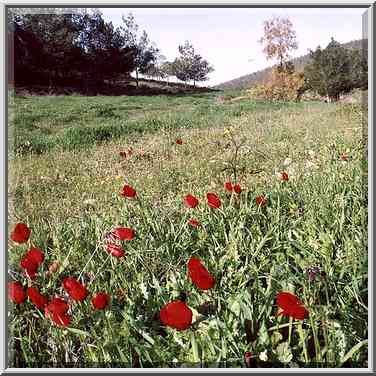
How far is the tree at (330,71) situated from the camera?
2279mm

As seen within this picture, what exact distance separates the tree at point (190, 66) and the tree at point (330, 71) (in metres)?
0.52

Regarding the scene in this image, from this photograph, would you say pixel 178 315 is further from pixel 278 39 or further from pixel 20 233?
pixel 278 39

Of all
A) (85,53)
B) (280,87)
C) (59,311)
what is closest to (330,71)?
(280,87)

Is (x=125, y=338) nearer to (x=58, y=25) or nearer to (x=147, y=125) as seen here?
(x=147, y=125)

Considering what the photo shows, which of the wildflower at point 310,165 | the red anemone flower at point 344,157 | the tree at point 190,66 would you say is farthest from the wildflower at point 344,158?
the tree at point 190,66

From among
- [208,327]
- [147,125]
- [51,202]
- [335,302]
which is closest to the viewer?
[208,327]

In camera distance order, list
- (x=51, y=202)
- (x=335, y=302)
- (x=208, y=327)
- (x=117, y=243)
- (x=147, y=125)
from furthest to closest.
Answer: (x=147, y=125)
(x=51, y=202)
(x=117, y=243)
(x=335, y=302)
(x=208, y=327)

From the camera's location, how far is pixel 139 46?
7.67 ft

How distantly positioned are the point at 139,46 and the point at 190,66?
0.87 feet

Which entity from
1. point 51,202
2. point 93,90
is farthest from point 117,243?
point 93,90

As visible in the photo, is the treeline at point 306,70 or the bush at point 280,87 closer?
the treeline at point 306,70

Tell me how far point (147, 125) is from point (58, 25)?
659 mm

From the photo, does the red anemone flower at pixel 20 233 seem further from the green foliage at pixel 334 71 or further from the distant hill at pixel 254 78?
A: the green foliage at pixel 334 71

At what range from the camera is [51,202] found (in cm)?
238
